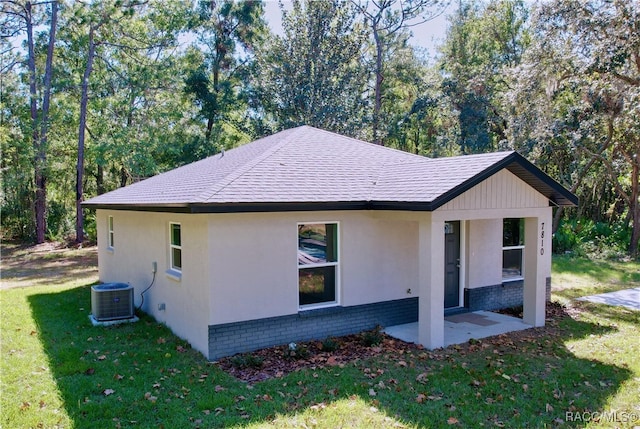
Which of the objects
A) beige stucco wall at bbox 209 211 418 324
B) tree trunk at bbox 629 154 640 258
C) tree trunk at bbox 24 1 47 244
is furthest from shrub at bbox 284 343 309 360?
tree trunk at bbox 24 1 47 244

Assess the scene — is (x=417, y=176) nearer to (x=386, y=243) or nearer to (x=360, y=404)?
(x=386, y=243)

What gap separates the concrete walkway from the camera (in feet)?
37.0

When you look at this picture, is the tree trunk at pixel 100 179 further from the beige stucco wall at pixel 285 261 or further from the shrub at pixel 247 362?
the shrub at pixel 247 362

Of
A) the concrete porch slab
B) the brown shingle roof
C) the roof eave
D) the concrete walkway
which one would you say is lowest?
the concrete walkway

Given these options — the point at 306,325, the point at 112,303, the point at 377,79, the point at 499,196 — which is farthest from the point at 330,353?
the point at 377,79

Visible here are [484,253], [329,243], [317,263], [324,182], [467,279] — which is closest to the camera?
[317,263]

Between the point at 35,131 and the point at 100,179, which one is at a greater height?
the point at 35,131

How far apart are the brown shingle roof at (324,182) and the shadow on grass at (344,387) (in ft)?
8.07

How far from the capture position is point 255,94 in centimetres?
2494

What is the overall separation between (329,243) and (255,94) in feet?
59.9

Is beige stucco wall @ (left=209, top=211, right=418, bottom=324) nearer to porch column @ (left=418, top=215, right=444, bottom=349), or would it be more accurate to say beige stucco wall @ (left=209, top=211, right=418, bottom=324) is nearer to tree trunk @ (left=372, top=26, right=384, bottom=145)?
porch column @ (left=418, top=215, right=444, bottom=349)

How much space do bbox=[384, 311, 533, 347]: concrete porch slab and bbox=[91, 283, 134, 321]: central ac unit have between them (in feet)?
17.7

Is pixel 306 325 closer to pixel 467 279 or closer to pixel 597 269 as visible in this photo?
pixel 467 279

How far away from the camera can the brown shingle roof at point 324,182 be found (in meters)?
7.27
